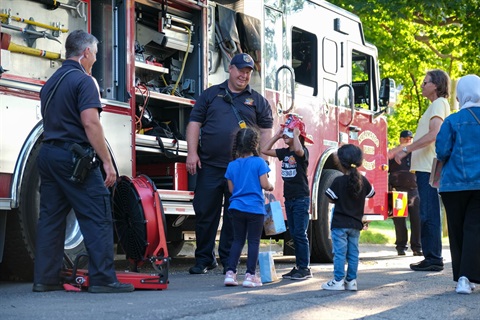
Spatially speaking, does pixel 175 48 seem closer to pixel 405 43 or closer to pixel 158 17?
pixel 158 17

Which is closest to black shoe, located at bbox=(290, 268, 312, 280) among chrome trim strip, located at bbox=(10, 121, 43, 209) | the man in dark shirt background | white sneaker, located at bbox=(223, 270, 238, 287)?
white sneaker, located at bbox=(223, 270, 238, 287)

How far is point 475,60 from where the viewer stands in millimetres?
19891

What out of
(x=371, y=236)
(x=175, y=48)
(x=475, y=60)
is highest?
(x=475, y=60)

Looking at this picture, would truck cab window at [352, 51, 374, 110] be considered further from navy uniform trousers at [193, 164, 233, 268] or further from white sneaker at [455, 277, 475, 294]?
white sneaker at [455, 277, 475, 294]

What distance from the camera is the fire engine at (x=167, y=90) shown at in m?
7.32

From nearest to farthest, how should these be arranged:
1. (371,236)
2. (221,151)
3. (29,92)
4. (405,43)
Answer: (29,92) < (221,151) < (371,236) < (405,43)

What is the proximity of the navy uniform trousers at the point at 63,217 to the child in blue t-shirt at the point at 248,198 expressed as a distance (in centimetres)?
108

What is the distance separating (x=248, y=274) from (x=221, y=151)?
153cm

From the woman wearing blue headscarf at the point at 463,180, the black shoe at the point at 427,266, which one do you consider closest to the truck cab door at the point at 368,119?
the black shoe at the point at 427,266

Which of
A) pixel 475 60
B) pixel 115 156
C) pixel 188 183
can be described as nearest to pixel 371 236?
pixel 475 60

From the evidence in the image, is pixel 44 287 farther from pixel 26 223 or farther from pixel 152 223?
pixel 152 223

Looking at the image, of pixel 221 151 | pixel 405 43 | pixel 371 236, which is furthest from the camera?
pixel 405 43

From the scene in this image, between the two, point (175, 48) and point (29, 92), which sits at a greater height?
point (175, 48)

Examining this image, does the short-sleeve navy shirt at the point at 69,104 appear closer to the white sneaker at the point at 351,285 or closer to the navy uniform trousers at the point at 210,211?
the navy uniform trousers at the point at 210,211
